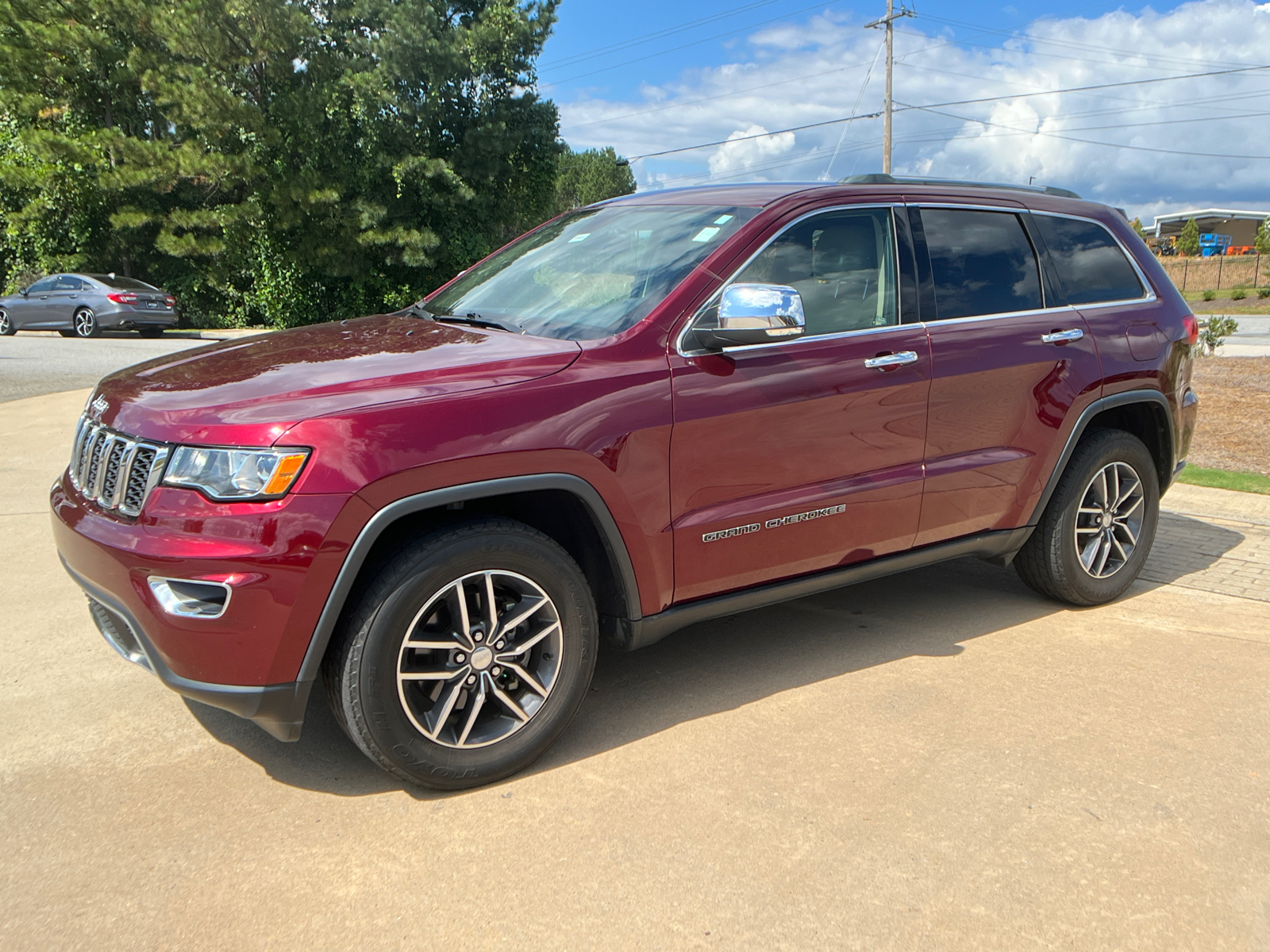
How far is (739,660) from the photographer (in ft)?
14.1

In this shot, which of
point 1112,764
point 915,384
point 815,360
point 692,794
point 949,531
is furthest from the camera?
point 949,531

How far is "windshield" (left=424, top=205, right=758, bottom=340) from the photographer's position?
3617 millimetres

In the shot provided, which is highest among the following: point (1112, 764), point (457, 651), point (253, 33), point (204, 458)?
point (253, 33)

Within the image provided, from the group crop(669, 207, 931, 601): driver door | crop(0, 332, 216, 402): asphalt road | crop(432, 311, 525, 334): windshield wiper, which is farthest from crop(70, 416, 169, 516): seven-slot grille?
crop(0, 332, 216, 402): asphalt road

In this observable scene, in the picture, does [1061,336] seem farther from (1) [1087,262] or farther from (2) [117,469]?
(2) [117,469]

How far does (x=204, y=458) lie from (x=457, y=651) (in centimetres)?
93

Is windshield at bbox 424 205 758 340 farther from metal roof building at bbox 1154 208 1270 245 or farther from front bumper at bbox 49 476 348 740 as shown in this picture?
metal roof building at bbox 1154 208 1270 245

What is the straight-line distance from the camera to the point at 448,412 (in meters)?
2.96

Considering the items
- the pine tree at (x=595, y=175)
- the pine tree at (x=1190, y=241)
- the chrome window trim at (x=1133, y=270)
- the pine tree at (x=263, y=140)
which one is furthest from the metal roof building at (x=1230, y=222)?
the chrome window trim at (x=1133, y=270)

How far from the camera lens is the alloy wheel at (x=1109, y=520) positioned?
4.80 m

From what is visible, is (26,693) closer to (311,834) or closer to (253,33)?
(311,834)

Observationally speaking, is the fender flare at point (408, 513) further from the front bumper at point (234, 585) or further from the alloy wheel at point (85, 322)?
the alloy wheel at point (85, 322)

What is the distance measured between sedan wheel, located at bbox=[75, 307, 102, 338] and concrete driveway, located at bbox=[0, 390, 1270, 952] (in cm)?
1987

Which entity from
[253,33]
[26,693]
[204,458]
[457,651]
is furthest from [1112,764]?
[253,33]
